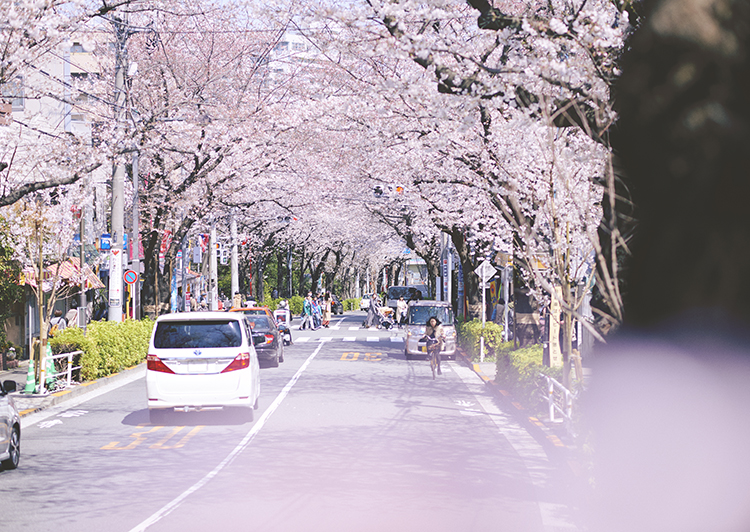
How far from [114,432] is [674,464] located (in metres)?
11.4

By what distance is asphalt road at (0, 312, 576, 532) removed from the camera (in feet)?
24.9

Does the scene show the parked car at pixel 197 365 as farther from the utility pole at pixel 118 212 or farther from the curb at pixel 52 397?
the utility pole at pixel 118 212

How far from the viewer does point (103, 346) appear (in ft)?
67.3

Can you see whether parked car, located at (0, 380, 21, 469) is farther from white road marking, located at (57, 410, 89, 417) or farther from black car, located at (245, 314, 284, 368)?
black car, located at (245, 314, 284, 368)

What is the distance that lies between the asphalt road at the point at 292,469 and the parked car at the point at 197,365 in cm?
46

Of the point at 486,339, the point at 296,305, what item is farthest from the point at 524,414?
the point at 296,305

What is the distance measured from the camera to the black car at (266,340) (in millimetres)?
23719

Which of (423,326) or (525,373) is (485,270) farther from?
(525,373)

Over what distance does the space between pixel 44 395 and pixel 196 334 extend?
185 inches

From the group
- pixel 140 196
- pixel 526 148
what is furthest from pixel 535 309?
pixel 140 196

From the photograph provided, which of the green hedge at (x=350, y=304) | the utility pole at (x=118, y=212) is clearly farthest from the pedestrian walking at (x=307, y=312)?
the green hedge at (x=350, y=304)

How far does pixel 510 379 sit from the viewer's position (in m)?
17.0

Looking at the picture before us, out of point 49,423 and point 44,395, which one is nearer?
point 49,423

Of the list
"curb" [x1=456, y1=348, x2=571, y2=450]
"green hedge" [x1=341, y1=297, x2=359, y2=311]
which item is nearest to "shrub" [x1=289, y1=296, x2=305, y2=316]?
"green hedge" [x1=341, y1=297, x2=359, y2=311]
